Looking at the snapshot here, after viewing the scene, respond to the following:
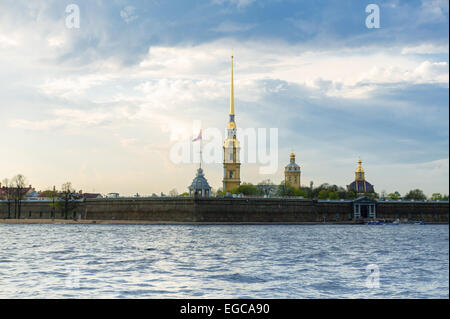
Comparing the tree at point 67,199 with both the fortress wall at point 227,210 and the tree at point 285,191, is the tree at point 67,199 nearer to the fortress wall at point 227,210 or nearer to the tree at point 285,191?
the fortress wall at point 227,210

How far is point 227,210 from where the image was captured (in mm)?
89375

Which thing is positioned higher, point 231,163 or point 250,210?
point 231,163

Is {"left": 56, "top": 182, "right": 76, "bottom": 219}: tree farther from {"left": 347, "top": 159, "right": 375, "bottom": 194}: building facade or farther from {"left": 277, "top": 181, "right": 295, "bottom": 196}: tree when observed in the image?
{"left": 347, "top": 159, "right": 375, "bottom": 194}: building facade

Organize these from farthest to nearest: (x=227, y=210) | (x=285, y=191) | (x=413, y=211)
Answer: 1. (x=285, y=191)
2. (x=413, y=211)
3. (x=227, y=210)

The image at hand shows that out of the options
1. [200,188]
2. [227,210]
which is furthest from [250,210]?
[200,188]

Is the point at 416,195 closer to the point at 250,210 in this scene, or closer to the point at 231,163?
the point at 231,163

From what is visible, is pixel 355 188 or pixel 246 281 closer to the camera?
pixel 246 281

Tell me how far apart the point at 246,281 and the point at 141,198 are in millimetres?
70995

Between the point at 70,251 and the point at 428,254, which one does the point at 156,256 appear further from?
the point at 428,254

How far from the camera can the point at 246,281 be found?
76.3 ft

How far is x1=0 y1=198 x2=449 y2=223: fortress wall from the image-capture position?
88.4 metres

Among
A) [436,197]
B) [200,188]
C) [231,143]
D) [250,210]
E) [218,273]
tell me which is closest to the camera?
[218,273]

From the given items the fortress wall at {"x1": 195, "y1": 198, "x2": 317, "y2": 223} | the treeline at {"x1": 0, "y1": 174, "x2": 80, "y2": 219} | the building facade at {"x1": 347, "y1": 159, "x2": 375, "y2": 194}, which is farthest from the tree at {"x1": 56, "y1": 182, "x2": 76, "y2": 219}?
the building facade at {"x1": 347, "y1": 159, "x2": 375, "y2": 194}
